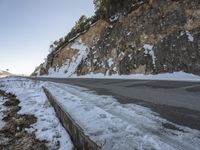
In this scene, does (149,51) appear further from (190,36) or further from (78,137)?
(78,137)

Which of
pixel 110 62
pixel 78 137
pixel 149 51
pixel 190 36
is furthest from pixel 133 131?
pixel 110 62

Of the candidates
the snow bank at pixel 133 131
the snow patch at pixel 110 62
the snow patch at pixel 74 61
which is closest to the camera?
the snow bank at pixel 133 131

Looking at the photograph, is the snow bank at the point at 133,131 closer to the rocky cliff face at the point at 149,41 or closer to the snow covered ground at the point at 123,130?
the snow covered ground at the point at 123,130

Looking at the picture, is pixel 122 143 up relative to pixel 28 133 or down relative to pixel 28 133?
up

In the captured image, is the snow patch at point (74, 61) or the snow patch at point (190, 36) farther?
the snow patch at point (74, 61)

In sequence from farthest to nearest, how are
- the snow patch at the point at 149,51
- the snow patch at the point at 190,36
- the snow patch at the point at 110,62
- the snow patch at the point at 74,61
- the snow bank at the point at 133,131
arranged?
the snow patch at the point at 74,61, the snow patch at the point at 110,62, the snow patch at the point at 149,51, the snow patch at the point at 190,36, the snow bank at the point at 133,131

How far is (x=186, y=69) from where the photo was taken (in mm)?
17297

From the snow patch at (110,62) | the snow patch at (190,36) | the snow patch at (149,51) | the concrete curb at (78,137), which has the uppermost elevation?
the snow patch at (190,36)

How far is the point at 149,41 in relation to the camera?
72.8 feet

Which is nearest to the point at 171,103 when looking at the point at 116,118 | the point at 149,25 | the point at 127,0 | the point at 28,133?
the point at 116,118

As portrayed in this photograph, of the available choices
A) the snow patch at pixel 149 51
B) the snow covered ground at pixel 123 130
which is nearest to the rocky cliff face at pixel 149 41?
the snow patch at pixel 149 51

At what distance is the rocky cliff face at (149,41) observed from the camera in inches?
720

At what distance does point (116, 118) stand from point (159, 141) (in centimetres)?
175

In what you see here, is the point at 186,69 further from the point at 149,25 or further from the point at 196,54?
the point at 149,25
